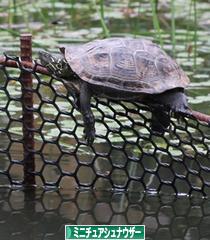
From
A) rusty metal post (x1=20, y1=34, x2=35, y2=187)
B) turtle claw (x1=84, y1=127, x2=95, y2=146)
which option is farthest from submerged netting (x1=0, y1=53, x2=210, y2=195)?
turtle claw (x1=84, y1=127, x2=95, y2=146)

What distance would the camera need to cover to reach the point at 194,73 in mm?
6434

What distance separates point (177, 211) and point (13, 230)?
79 cm

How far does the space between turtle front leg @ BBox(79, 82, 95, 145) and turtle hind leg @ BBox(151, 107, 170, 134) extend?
321 mm

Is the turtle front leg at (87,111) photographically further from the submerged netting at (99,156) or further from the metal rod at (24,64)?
the metal rod at (24,64)

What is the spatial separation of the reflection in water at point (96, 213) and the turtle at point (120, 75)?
325 millimetres

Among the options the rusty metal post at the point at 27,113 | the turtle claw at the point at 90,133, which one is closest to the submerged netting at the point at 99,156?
the rusty metal post at the point at 27,113

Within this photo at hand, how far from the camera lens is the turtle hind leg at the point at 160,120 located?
3.97m

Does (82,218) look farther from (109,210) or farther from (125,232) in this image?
(125,232)

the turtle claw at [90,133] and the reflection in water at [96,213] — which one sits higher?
the turtle claw at [90,133]

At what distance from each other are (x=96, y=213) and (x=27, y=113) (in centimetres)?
60

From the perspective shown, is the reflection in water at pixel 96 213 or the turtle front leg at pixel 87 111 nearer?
the reflection in water at pixel 96 213

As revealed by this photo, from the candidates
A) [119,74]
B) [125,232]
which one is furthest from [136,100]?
[125,232]

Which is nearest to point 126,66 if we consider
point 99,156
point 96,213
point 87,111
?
point 87,111

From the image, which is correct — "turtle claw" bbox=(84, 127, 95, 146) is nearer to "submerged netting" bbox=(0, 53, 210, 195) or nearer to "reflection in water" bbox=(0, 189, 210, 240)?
"submerged netting" bbox=(0, 53, 210, 195)
